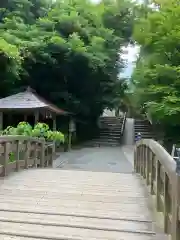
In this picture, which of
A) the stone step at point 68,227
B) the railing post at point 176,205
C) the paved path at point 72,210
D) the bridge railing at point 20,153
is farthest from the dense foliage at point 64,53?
the railing post at point 176,205

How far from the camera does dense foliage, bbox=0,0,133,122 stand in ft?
57.4

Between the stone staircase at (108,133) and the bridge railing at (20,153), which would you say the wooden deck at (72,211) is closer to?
the bridge railing at (20,153)

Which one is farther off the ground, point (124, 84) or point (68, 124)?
point (124, 84)

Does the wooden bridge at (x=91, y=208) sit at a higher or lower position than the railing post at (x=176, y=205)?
lower

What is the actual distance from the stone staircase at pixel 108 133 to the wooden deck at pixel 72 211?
1548cm

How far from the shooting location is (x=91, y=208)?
3.77 metres

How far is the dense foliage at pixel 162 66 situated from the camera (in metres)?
13.2

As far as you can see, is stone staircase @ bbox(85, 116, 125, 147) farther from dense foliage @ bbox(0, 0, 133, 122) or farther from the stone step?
the stone step

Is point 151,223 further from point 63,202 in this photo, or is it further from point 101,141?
point 101,141

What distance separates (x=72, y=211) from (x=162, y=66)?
10.6 m

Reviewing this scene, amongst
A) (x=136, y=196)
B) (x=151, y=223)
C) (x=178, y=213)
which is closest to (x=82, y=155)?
(x=136, y=196)

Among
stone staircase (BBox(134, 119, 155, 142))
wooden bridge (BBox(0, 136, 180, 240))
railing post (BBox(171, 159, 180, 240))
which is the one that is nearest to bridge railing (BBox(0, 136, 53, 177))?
wooden bridge (BBox(0, 136, 180, 240))

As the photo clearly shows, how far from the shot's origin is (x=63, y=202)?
4.00 m

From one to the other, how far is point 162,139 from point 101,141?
14.0 feet
